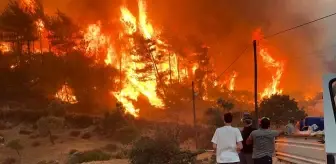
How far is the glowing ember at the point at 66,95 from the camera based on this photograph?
60.0 m

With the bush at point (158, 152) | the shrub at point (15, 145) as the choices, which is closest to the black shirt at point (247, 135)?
the bush at point (158, 152)

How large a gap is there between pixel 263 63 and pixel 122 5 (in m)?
22.1

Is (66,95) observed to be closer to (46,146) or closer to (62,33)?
(62,33)

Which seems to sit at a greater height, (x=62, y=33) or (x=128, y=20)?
(x=128, y=20)

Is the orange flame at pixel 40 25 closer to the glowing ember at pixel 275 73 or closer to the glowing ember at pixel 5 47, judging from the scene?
the glowing ember at pixel 5 47

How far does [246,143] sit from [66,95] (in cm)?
5394

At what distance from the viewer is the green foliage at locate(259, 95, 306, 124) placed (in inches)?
1779

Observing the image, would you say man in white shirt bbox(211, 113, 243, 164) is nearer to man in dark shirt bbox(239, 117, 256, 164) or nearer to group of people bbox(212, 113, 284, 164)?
group of people bbox(212, 113, 284, 164)

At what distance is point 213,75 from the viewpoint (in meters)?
61.2

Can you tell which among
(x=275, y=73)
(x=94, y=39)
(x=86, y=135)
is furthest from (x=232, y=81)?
(x=86, y=135)

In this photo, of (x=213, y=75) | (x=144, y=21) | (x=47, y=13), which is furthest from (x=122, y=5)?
(x=213, y=75)

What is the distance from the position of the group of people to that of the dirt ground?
28494 mm

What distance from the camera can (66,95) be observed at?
60.3 metres

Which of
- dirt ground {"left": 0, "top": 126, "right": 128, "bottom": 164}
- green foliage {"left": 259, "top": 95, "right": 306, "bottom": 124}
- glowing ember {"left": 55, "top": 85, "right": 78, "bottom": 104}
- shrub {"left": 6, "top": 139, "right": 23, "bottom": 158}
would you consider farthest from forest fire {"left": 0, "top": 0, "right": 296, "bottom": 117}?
shrub {"left": 6, "top": 139, "right": 23, "bottom": 158}
